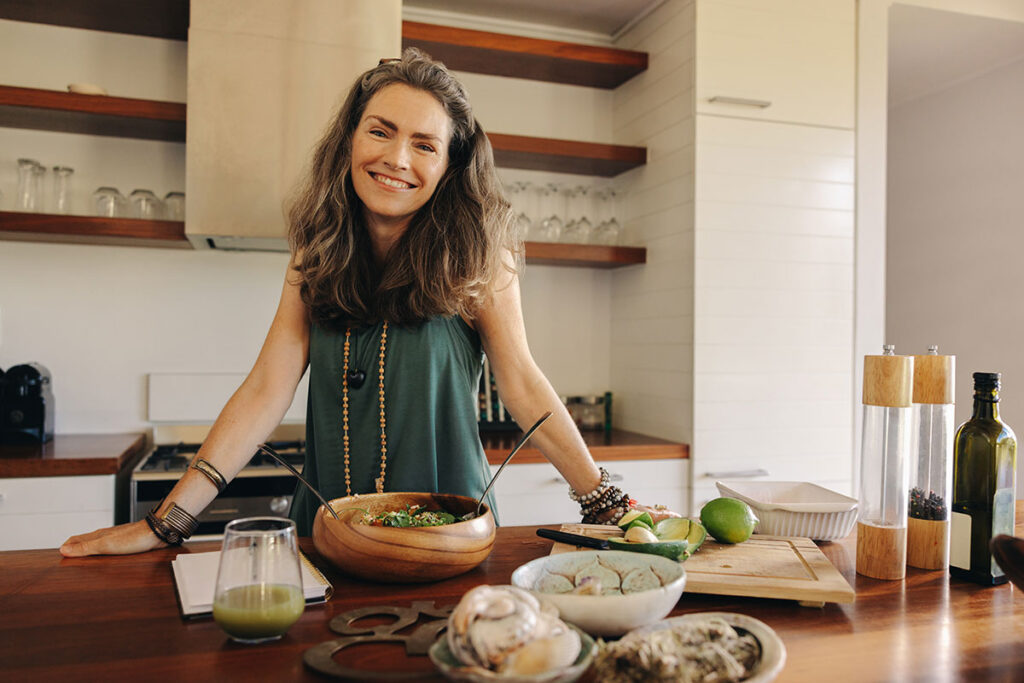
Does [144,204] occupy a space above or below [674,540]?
above

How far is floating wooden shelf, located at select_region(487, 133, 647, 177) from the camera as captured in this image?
2.78 metres

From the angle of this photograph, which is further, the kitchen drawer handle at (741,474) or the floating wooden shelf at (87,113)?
the kitchen drawer handle at (741,474)

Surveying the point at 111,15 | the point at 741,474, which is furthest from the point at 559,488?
the point at 111,15

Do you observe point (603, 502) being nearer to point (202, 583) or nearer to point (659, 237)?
point (202, 583)

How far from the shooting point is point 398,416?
1.46m

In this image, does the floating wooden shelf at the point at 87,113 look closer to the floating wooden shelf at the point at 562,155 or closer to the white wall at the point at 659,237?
the floating wooden shelf at the point at 562,155

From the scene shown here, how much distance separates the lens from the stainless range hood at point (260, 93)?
2406 millimetres

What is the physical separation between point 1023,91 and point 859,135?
2.97 ft

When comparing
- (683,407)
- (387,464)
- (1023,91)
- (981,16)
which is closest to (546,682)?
(387,464)

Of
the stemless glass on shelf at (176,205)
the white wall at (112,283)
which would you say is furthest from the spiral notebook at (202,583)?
the white wall at (112,283)

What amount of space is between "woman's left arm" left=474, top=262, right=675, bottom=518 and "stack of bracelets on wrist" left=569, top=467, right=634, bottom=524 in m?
0.02

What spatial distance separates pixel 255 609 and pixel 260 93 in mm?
2057

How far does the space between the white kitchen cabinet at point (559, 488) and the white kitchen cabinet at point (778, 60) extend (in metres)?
1.23

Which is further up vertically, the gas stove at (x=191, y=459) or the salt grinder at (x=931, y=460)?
the salt grinder at (x=931, y=460)
